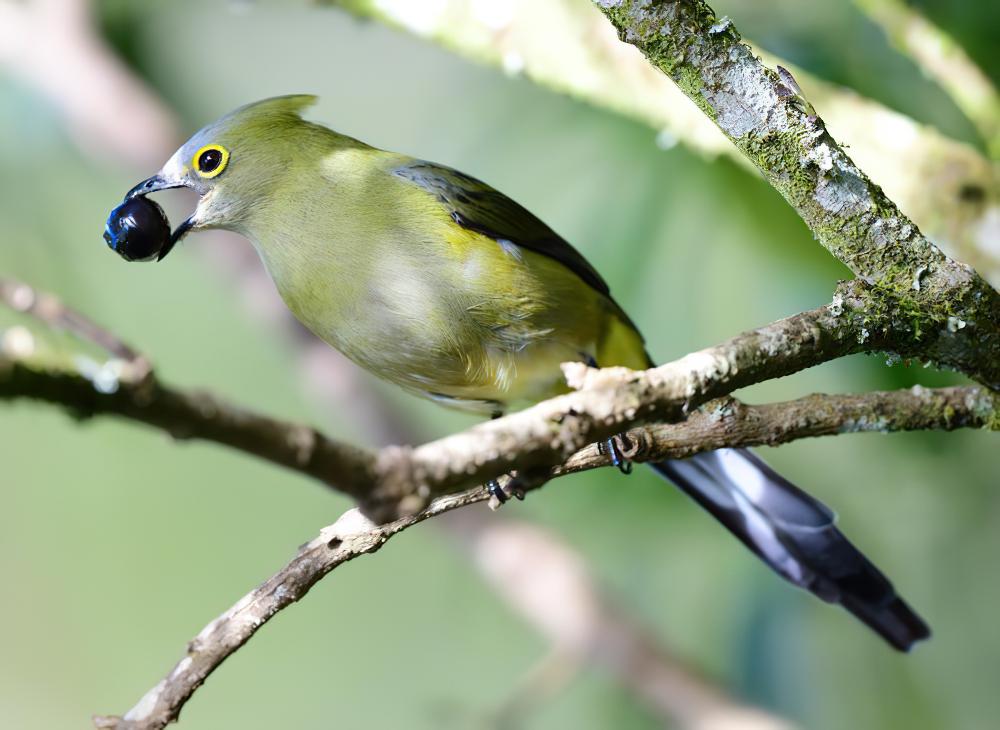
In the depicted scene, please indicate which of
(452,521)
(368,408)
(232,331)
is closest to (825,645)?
(452,521)

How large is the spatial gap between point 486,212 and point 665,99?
2.39 ft

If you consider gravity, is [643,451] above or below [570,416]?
above

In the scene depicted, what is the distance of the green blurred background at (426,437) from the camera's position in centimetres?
283

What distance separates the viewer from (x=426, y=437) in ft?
11.0

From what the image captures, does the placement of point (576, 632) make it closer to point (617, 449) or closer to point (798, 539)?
point (798, 539)

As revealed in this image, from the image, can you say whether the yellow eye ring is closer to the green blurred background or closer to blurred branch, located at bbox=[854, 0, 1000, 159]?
the green blurred background

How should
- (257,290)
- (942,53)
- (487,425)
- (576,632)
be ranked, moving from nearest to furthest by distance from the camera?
(487,425) → (942,53) → (576,632) → (257,290)

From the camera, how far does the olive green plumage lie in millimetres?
1505

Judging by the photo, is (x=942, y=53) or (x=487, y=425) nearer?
(x=487, y=425)

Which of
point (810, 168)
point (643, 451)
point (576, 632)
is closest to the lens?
point (810, 168)

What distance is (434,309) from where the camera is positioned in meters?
1.49

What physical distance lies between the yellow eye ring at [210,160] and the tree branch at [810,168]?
2.42ft

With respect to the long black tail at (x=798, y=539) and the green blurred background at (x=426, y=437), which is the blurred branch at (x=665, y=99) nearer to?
the green blurred background at (x=426, y=437)

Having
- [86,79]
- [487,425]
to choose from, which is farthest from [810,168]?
[86,79]
